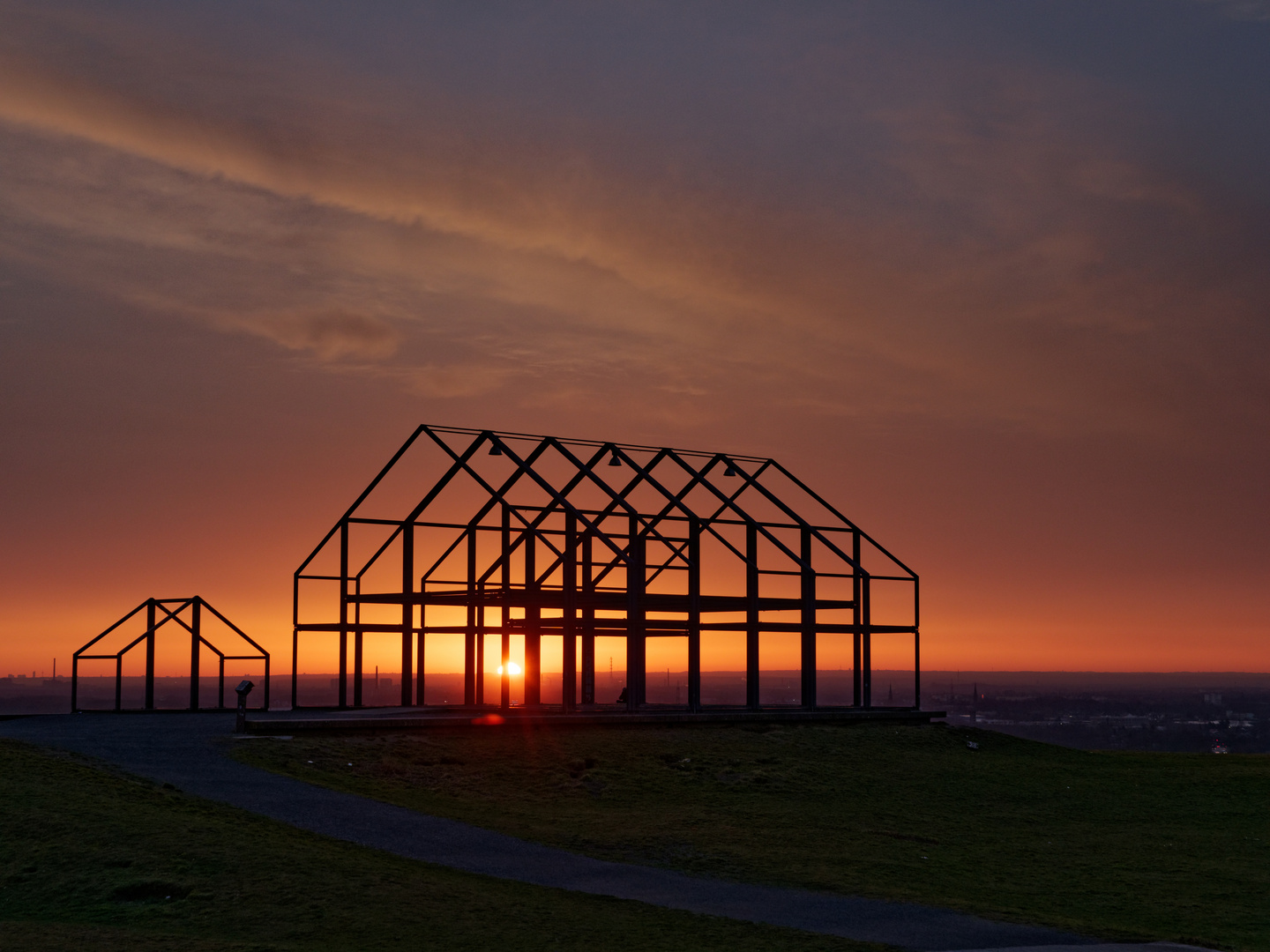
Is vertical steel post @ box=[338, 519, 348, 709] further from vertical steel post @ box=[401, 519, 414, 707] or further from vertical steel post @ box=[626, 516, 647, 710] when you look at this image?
vertical steel post @ box=[626, 516, 647, 710]

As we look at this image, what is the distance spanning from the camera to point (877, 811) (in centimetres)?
2455

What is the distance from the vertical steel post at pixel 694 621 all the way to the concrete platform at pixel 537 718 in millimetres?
1139

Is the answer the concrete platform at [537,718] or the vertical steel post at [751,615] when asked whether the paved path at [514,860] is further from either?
the vertical steel post at [751,615]

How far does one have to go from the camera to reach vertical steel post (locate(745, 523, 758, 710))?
37.5 metres

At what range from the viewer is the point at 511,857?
57.9ft

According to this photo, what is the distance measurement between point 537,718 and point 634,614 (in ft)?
23.0

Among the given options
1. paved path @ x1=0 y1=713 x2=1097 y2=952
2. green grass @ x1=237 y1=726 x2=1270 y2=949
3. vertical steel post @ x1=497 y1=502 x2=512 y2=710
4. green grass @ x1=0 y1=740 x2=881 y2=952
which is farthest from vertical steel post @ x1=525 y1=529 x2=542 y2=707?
green grass @ x1=0 y1=740 x2=881 y2=952

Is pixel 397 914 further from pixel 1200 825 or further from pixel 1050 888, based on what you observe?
pixel 1200 825

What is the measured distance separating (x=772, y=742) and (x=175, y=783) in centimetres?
1441

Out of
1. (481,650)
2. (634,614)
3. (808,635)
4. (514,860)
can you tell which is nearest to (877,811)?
(514,860)

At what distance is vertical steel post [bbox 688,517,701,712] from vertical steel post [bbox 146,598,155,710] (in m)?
13.5

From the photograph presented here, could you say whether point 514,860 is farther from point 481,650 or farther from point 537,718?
point 481,650

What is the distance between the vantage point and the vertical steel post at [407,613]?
3981 centimetres

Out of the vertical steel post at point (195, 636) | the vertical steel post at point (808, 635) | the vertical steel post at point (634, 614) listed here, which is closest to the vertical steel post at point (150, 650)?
the vertical steel post at point (195, 636)
